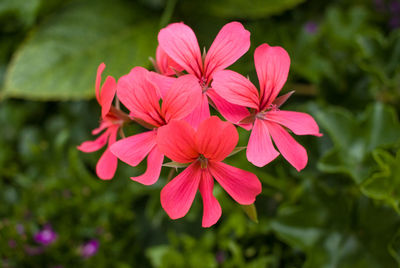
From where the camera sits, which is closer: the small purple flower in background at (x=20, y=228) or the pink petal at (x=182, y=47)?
the pink petal at (x=182, y=47)

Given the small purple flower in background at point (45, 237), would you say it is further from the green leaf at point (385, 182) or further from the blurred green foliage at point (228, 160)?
the green leaf at point (385, 182)

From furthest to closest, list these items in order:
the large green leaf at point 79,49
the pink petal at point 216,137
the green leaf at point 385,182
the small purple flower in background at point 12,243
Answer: the large green leaf at point 79,49 → the small purple flower in background at point 12,243 → the green leaf at point 385,182 → the pink petal at point 216,137

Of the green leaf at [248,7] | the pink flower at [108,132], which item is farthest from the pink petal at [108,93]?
the green leaf at [248,7]

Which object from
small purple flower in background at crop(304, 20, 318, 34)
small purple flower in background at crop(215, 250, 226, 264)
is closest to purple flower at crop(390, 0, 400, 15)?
small purple flower in background at crop(304, 20, 318, 34)

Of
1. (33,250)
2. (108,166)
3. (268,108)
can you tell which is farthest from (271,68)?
(33,250)

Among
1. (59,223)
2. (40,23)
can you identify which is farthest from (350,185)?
(40,23)
